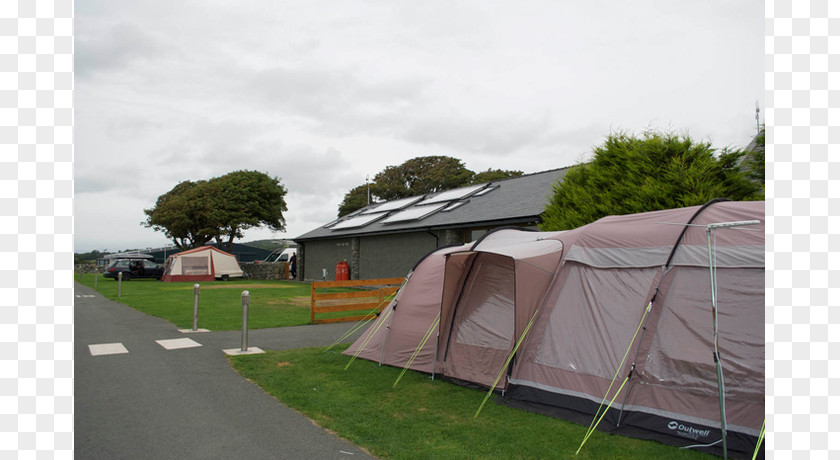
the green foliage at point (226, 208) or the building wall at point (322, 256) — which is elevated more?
the green foliage at point (226, 208)

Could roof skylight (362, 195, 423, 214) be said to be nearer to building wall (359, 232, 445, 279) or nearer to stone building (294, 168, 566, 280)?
stone building (294, 168, 566, 280)

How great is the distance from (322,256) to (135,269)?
1500 centimetres

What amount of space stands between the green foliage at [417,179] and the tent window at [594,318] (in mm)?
43698

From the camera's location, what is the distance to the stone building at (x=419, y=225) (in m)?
18.0

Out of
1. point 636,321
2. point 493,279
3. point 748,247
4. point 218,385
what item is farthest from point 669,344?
point 218,385

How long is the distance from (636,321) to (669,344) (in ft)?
1.22

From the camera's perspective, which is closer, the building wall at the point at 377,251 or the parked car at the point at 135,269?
the building wall at the point at 377,251

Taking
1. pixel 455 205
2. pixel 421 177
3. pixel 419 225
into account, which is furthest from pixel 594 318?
pixel 421 177

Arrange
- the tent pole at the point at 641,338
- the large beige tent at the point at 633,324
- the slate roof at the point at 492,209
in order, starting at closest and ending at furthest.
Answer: the large beige tent at the point at 633,324 < the tent pole at the point at 641,338 < the slate roof at the point at 492,209

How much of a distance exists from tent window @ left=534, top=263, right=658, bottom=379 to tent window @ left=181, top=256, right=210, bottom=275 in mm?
30513

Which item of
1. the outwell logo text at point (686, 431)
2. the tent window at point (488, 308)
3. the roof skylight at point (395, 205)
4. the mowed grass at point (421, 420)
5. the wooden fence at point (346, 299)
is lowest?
the mowed grass at point (421, 420)

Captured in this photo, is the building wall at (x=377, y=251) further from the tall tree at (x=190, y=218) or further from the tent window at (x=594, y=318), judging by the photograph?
the tall tree at (x=190, y=218)

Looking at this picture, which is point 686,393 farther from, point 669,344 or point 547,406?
point 547,406

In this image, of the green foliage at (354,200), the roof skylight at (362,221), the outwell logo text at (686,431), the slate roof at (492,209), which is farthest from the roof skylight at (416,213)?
the green foliage at (354,200)
